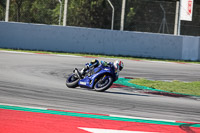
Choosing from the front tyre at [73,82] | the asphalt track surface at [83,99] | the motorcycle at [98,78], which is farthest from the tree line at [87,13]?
the motorcycle at [98,78]

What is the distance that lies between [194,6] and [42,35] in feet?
34.9

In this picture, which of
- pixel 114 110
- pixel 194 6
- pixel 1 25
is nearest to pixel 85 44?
pixel 1 25

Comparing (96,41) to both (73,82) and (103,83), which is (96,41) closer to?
(73,82)

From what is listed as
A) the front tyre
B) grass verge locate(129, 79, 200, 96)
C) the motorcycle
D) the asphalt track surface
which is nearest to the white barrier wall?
the asphalt track surface

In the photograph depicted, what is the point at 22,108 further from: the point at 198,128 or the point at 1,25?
the point at 1,25

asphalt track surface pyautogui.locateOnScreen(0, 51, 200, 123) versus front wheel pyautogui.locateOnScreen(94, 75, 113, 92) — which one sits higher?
front wheel pyautogui.locateOnScreen(94, 75, 113, 92)

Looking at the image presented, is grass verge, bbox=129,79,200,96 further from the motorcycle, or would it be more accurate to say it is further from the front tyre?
the front tyre

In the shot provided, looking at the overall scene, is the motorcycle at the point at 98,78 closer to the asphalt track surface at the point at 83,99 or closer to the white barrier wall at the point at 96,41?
the asphalt track surface at the point at 83,99

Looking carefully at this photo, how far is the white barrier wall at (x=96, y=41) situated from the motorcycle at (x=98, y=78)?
13.5 m

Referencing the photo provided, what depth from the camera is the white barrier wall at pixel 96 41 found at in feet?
78.0

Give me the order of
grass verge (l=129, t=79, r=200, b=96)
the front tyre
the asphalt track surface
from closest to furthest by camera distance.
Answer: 1. the asphalt track surface
2. the front tyre
3. grass verge (l=129, t=79, r=200, b=96)

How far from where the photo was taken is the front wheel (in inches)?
407

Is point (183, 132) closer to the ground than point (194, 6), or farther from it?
closer to the ground

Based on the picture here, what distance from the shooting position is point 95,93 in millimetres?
10289
